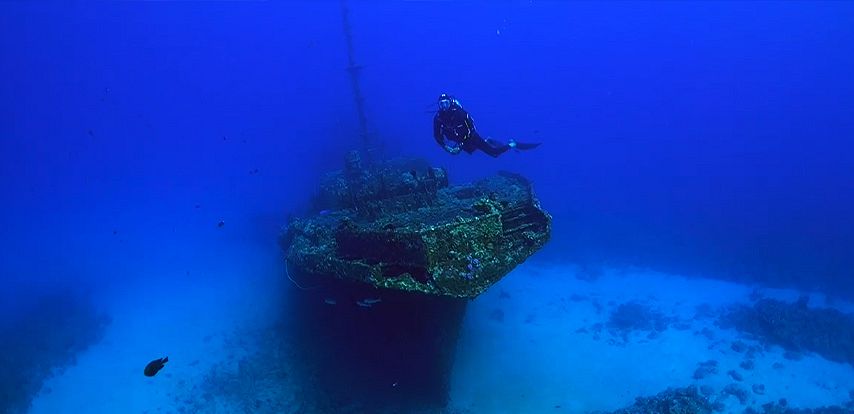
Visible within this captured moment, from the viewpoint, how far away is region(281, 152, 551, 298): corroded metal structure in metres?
7.61

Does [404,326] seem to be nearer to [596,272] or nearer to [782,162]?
[596,272]

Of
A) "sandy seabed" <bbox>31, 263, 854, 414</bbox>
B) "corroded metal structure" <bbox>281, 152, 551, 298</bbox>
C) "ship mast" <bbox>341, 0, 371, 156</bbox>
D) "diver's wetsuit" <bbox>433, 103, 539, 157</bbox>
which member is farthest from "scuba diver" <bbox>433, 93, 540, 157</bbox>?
"ship mast" <bbox>341, 0, 371, 156</bbox>

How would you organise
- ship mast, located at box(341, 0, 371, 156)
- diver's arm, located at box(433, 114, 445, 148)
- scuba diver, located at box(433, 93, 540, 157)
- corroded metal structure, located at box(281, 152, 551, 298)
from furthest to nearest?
ship mast, located at box(341, 0, 371, 156)
diver's arm, located at box(433, 114, 445, 148)
scuba diver, located at box(433, 93, 540, 157)
corroded metal structure, located at box(281, 152, 551, 298)

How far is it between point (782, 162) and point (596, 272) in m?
64.9

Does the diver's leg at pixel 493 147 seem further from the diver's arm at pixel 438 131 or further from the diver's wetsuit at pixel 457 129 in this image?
the diver's arm at pixel 438 131

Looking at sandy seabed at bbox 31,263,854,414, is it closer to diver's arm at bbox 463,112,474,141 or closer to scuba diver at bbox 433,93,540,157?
scuba diver at bbox 433,93,540,157

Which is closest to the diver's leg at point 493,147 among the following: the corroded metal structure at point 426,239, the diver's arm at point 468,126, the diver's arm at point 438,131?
the diver's arm at point 468,126

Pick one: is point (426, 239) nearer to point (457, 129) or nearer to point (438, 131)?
point (457, 129)

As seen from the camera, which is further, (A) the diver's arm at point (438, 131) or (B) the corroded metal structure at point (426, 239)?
(A) the diver's arm at point (438, 131)

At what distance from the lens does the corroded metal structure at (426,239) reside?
761 centimetres

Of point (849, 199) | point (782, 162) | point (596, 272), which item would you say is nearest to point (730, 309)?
point (596, 272)

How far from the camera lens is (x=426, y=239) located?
297 inches

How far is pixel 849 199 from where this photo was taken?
45438 mm

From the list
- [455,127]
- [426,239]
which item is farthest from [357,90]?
[426,239]
